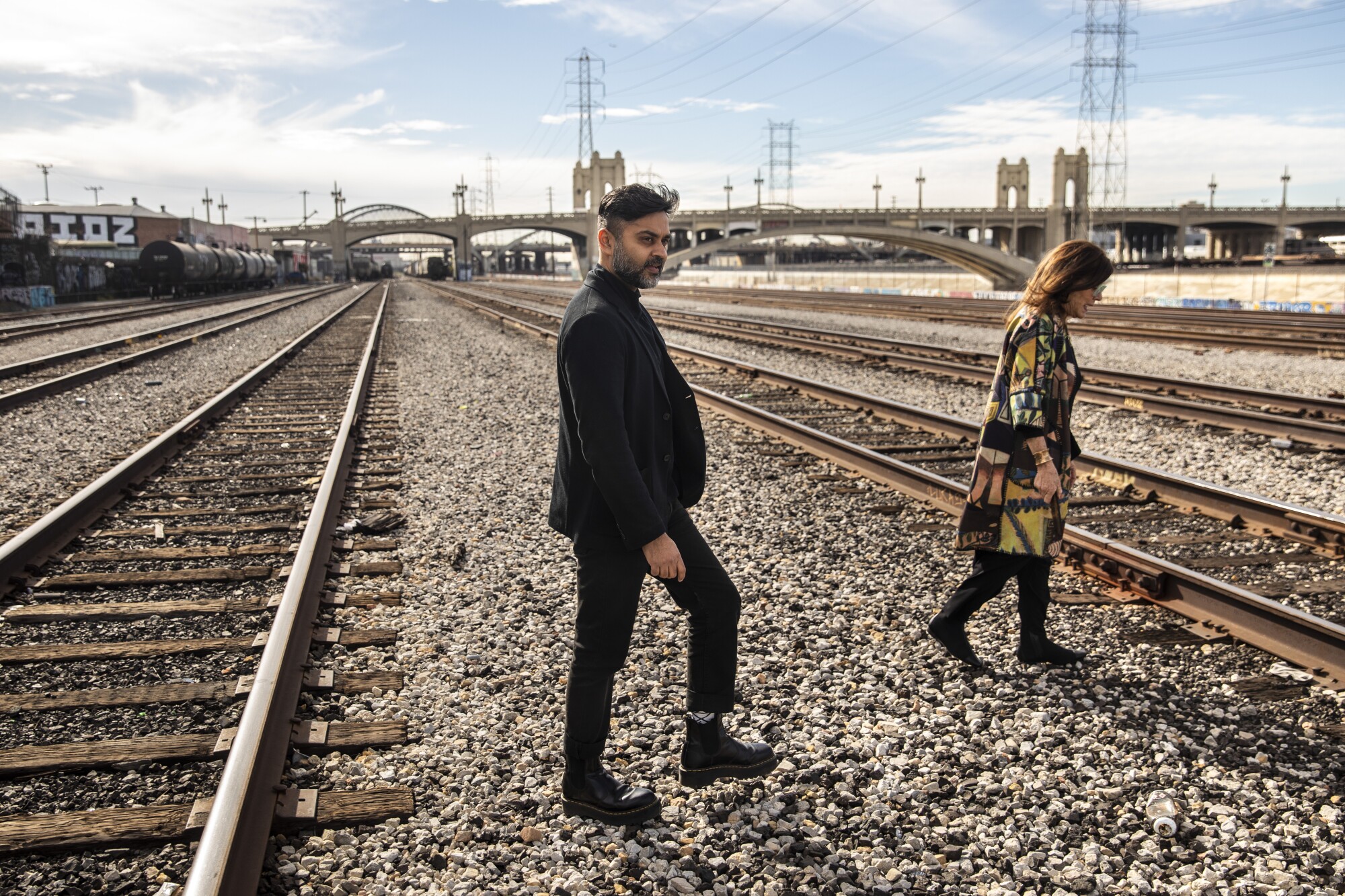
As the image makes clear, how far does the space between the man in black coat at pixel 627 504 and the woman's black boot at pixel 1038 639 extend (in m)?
1.57

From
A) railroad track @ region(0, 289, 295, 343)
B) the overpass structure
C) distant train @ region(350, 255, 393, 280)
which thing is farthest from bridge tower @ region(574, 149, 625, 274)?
railroad track @ region(0, 289, 295, 343)

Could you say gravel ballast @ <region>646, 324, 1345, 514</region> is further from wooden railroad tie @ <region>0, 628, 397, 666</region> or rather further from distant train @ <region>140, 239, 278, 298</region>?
distant train @ <region>140, 239, 278, 298</region>

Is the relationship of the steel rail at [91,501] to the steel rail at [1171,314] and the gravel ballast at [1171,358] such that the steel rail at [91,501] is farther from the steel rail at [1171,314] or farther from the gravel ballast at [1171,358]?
the steel rail at [1171,314]

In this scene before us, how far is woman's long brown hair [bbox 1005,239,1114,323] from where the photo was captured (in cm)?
392

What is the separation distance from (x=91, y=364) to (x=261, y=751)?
52.7 ft

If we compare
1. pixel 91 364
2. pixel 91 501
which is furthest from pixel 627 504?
pixel 91 364

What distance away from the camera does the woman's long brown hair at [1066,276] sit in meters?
3.92

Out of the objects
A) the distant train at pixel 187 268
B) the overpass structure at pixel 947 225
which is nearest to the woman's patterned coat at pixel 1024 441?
the distant train at pixel 187 268

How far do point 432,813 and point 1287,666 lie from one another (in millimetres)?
3574

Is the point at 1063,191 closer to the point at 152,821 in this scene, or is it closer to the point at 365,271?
the point at 365,271

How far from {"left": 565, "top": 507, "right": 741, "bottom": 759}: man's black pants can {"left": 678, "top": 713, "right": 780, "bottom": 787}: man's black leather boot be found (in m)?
0.08

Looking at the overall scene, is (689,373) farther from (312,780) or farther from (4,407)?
(312,780)

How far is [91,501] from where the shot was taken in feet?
22.5

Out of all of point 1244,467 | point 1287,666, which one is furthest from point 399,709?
point 1244,467
